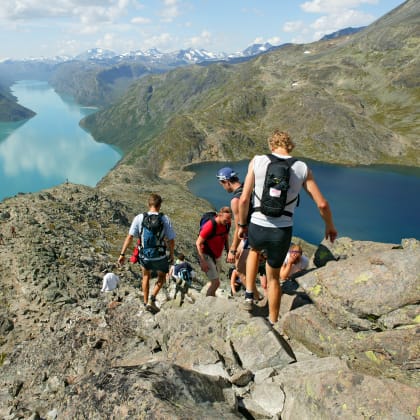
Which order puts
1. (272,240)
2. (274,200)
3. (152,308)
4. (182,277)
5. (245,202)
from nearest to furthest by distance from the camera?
(274,200) → (272,240) → (245,202) → (152,308) → (182,277)

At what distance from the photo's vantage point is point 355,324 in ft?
29.9

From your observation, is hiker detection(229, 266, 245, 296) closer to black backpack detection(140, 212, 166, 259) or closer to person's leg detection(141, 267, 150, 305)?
black backpack detection(140, 212, 166, 259)

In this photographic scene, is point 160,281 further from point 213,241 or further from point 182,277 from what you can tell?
point 213,241

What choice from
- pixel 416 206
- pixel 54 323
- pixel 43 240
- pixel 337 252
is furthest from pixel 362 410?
pixel 416 206

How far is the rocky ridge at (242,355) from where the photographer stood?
21.6 feet

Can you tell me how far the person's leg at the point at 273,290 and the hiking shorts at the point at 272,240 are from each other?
244 millimetres

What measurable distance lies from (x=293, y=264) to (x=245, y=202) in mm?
5369

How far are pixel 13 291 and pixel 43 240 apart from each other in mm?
6991

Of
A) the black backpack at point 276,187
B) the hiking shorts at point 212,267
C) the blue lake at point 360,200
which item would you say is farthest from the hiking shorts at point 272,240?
the blue lake at point 360,200

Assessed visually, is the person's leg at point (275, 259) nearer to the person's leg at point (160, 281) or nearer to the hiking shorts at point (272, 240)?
the hiking shorts at point (272, 240)

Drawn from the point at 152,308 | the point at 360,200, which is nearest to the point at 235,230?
the point at 152,308

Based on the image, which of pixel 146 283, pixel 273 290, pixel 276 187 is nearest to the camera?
pixel 276 187

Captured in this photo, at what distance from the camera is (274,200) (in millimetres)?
8297

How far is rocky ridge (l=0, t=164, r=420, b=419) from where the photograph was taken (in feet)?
21.6
